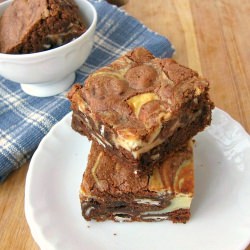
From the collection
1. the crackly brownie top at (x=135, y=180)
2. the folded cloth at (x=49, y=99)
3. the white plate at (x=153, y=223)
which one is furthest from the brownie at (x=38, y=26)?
the crackly brownie top at (x=135, y=180)

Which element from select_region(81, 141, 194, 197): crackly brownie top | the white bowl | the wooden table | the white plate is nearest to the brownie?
the white bowl

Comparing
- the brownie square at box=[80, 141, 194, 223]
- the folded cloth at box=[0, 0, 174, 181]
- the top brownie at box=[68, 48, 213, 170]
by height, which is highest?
the top brownie at box=[68, 48, 213, 170]

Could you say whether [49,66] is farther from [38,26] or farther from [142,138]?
[142,138]

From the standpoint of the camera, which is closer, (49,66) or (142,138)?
(142,138)

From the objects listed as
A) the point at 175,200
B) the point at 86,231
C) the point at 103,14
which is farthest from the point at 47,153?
the point at 103,14

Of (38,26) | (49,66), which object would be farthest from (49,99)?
(38,26)

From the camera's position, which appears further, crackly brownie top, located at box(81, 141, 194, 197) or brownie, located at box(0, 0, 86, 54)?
brownie, located at box(0, 0, 86, 54)

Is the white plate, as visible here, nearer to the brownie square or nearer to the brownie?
the brownie square

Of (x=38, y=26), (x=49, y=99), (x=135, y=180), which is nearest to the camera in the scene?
(x=135, y=180)
